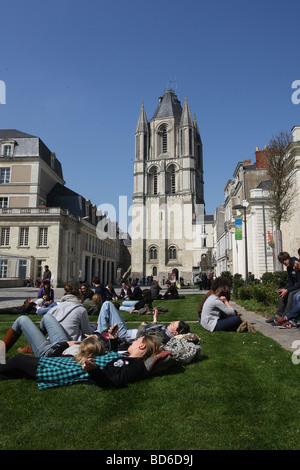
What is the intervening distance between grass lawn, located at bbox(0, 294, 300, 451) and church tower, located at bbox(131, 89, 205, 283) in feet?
191

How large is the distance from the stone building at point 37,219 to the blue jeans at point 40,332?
29.7 meters

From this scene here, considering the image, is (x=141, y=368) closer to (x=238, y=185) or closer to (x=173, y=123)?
(x=238, y=185)

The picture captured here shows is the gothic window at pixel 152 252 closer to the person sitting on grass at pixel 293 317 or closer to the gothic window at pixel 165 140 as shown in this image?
the gothic window at pixel 165 140

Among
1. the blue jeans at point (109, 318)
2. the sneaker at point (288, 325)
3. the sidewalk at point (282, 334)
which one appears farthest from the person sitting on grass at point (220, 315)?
the blue jeans at point (109, 318)

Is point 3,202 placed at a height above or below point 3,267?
above

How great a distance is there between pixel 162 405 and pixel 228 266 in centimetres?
3930

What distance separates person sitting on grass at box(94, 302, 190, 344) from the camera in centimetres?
556

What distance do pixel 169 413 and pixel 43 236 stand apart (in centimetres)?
3672

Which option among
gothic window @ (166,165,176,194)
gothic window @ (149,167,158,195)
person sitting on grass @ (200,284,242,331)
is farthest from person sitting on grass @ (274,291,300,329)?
gothic window @ (149,167,158,195)

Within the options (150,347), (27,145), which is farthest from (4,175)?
(150,347)

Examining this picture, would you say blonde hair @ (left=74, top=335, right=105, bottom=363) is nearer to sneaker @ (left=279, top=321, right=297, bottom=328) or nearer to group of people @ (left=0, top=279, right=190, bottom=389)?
group of people @ (left=0, top=279, right=190, bottom=389)

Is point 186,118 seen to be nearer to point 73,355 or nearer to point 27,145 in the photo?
point 27,145

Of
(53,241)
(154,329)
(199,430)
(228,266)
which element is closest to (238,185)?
(228,266)

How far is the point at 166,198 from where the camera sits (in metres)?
66.9
